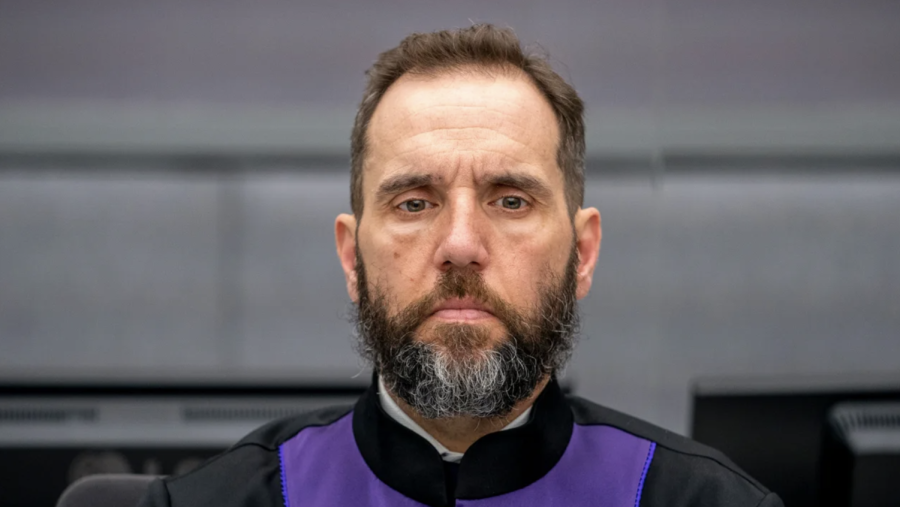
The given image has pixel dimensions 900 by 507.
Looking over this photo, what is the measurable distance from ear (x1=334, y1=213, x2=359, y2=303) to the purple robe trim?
0.23 m

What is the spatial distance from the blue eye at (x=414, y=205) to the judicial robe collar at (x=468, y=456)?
0.96 feet

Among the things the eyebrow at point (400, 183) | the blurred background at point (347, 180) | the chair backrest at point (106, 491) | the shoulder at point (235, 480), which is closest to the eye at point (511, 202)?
the eyebrow at point (400, 183)

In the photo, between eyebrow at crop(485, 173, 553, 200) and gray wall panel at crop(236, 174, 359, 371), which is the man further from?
gray wall panel at crop(236, 174, 359, 371)

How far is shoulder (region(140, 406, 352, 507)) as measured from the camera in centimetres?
139

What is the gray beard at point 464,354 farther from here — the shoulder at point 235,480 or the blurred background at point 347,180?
the blurred background at point 347,180

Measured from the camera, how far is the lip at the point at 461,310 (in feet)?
4.20

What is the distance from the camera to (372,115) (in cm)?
148

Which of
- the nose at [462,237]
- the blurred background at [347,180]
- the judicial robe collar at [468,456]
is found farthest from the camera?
the blurred background at [347,180]

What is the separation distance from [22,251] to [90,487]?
186 cm

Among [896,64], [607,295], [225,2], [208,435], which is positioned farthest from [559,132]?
[896,64]

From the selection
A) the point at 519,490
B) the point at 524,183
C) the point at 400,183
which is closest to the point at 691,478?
the point at 519,490

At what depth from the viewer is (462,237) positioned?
4.13 feet

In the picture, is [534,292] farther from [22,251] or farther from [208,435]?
[22,251]

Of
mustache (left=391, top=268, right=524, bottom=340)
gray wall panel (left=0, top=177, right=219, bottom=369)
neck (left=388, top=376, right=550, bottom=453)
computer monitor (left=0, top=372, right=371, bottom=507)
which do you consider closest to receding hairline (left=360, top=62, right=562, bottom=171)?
mustache (left=391, top=268, right=524, bottom=340)
